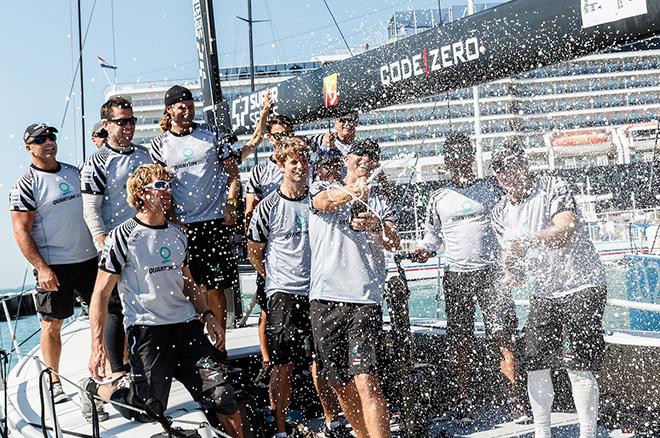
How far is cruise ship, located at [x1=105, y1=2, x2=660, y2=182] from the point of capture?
134ft

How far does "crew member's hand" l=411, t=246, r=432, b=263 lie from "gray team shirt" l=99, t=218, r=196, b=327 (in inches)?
68.1

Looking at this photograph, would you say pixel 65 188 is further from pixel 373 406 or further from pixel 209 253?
pixel 373 406

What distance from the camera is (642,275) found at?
6.70 metres

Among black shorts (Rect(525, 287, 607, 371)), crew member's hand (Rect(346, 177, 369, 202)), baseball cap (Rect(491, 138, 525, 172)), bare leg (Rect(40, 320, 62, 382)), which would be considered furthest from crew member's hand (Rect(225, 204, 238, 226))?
black shorts (Rect(525, 287, 607, 371))

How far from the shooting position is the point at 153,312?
3.57m

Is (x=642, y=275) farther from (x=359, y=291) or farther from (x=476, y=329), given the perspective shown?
(x=359, y=291)

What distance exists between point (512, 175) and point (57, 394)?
9.99 feet

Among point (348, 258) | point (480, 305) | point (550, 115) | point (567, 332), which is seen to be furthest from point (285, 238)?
point (550, 115)

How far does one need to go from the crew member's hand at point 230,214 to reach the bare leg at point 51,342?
128 centimetres

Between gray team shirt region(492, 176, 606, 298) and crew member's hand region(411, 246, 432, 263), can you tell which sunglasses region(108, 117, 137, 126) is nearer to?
crew member's hand region(411, 246, 432, 263)

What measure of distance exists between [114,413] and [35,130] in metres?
2.06

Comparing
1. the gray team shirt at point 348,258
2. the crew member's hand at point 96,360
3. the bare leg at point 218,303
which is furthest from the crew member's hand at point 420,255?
the crew member's hand at point 96,360

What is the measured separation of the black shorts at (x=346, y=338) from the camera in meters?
3.61

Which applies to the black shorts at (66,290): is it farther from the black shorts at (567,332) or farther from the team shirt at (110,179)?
the black shorts at (567,332)
